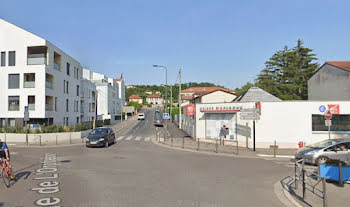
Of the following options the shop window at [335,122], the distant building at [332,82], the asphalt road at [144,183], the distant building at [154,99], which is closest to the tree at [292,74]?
the distant building at [332,82]

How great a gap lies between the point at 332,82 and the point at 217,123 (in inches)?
619

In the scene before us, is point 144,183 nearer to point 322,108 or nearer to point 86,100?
point 322,108

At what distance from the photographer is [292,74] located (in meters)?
55.7

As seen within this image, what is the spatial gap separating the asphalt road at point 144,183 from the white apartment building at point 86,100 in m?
30.3

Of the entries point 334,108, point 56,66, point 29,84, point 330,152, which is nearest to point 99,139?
point 29,84

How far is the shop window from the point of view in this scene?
18375mm

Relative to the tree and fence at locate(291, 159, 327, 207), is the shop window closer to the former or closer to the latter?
fence at locate(291, 159, 327, 207)

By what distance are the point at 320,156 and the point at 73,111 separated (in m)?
33.5

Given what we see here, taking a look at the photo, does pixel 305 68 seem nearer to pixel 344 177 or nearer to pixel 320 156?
pixel 320 156

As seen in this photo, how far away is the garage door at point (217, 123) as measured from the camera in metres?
20.7

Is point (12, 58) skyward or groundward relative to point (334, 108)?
skyward

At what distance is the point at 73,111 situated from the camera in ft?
121

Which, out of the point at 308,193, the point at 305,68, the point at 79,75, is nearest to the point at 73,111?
the point at 79,75

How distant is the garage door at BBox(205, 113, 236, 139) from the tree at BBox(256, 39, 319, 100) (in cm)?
3552
